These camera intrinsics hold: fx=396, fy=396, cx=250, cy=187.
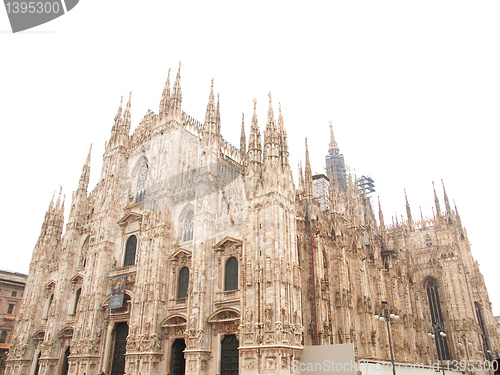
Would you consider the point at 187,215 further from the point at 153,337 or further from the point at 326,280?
the point at 326,280

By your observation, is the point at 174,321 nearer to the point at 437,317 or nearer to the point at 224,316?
the point at 224,316

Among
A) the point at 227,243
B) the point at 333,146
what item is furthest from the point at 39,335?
the point at 333,146

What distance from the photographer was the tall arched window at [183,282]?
2969 cm

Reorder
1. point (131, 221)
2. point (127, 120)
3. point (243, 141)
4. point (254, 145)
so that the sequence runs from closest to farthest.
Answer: point (254, 145)
point (131, 221)
point (243, 141)
point (127, 120)

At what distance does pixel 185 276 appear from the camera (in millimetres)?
30156

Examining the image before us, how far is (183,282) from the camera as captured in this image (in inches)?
1184

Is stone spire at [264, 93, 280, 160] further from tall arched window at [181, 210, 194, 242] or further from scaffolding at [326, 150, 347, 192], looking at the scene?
scaffolding at [326, 150, 347, 192]

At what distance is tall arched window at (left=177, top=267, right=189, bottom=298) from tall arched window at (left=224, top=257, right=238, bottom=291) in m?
3.88

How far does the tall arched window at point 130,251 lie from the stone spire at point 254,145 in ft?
46.2

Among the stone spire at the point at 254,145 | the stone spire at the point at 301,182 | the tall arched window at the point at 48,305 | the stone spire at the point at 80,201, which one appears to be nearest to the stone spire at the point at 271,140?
the stone spire at the point at 254,145

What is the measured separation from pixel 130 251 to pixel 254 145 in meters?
15.4

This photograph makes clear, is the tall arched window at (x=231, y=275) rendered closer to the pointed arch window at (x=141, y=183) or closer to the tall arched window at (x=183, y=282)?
the tall arched window at (x=183, y=282)

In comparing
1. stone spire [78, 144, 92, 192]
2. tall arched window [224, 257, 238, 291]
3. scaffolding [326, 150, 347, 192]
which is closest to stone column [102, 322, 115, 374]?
tall arched window [224, 257, 238, 291]

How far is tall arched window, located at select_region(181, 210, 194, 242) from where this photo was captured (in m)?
31.3
